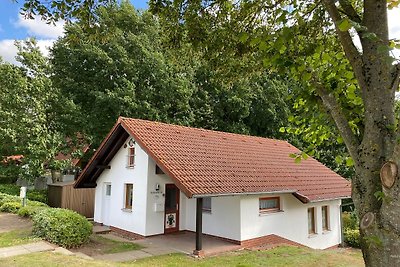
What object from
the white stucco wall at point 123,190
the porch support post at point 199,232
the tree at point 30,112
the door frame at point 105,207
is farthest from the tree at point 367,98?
the tree at point 30,112

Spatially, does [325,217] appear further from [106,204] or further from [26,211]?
[26,211]

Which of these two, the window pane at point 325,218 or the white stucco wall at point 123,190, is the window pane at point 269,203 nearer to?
the window pane at point 325,218

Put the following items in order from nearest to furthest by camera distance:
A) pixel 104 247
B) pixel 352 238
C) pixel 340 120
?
pixel 340 120
pixel 104 247
pixel 352 238

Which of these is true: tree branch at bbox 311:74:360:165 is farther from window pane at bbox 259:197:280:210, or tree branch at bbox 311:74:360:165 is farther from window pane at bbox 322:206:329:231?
window pane at bbox 322:206:329:231

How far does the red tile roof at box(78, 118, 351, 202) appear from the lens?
39.4 feet

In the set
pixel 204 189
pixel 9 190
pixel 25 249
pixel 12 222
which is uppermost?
pixel 204 189

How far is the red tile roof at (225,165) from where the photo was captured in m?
12.0

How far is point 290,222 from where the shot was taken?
14.6m

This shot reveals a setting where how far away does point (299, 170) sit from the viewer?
1753 centimetres

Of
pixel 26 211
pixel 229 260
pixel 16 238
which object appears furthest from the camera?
pixel 26 211

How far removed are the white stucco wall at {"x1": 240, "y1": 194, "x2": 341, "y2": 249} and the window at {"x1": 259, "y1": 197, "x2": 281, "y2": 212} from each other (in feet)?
0.74

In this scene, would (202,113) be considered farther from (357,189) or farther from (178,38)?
(357,189)

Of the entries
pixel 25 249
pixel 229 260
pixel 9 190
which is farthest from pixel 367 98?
pixel 9 190

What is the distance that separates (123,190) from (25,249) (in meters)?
5.09
